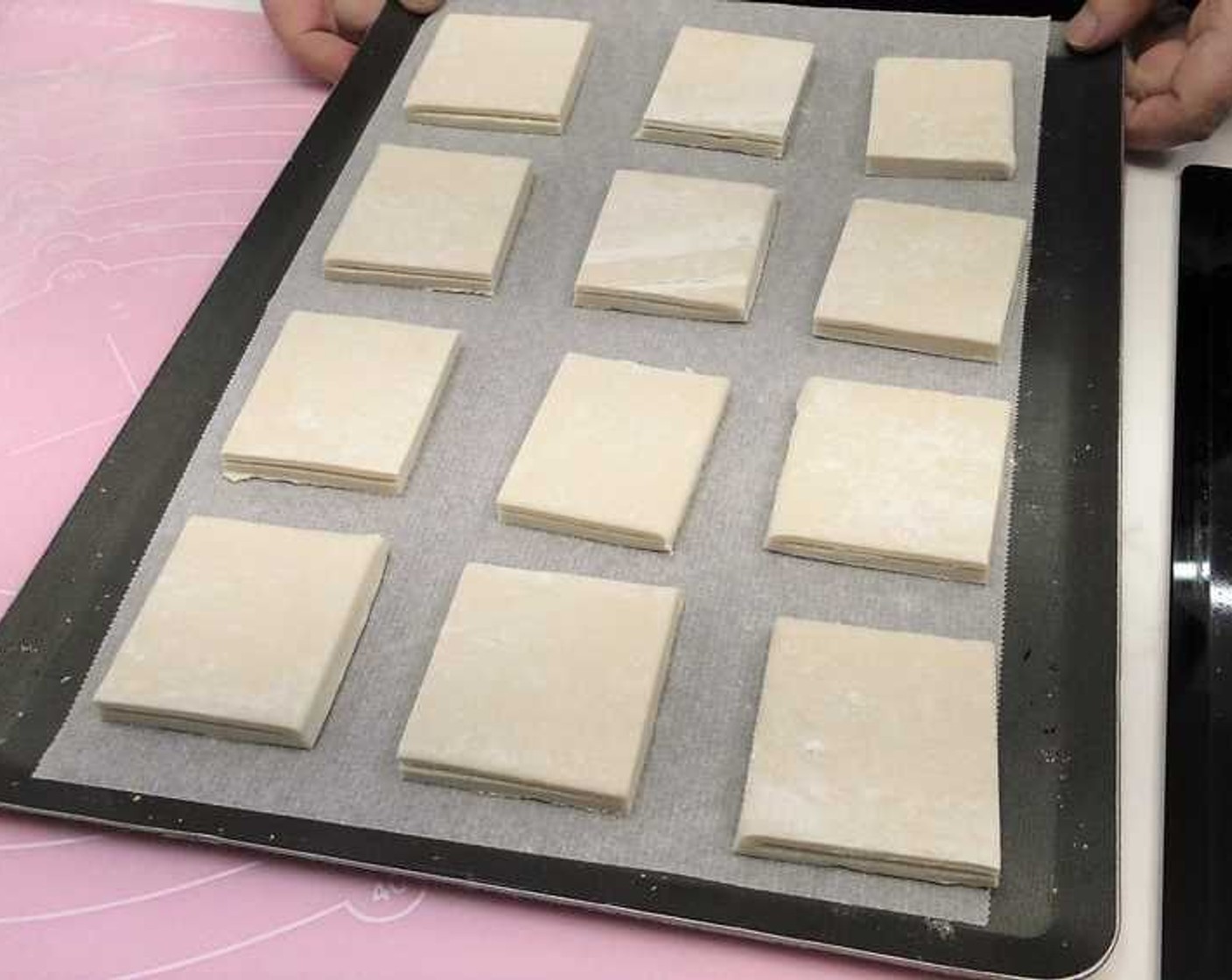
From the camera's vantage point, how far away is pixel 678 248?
1.96m

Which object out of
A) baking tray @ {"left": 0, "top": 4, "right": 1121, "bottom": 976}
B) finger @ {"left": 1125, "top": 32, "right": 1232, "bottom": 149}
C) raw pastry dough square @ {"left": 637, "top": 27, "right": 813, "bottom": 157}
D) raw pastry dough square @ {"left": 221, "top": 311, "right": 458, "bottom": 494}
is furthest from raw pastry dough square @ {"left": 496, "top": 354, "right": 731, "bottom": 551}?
finger @ {"left": 1125, "top": 32, "right": 1232, "bottom": 149}

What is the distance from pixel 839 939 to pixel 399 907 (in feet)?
1.41

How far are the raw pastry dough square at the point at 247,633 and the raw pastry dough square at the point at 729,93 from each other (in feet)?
2.86

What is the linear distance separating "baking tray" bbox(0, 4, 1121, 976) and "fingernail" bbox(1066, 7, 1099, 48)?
4 cm

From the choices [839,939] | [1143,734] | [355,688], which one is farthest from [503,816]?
[1143,734]

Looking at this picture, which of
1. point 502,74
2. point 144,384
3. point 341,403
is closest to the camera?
point 341,403

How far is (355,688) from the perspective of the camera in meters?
1.55

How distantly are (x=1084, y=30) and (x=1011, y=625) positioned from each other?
1072 millimetres

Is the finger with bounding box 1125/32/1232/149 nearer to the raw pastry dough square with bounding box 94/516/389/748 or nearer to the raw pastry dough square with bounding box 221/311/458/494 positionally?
the raw pastry dough square with bounding box 221/311/458/494

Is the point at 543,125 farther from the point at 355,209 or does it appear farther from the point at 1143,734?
the point at 1143,734

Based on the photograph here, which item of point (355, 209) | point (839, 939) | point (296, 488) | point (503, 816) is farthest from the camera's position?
point (355, 209)

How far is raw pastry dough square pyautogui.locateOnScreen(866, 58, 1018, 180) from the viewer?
2.05 m

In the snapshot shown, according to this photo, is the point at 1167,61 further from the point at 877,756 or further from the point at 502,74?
the point at 877,756

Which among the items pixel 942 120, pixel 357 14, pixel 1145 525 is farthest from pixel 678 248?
pixel 357 14
